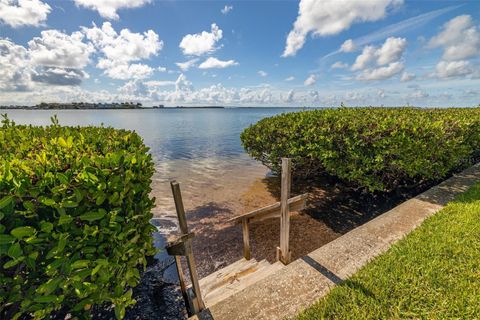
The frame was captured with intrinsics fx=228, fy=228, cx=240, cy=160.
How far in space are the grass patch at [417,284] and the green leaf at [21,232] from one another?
3173mm

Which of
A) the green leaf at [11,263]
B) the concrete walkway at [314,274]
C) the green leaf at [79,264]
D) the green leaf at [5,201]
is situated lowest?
the concrete walkway at [314,274]

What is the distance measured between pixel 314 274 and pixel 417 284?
144 centimetres

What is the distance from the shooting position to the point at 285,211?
4.45m

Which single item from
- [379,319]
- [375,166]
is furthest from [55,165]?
[375,166]

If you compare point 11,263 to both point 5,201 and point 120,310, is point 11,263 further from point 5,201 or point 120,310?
point 120,310

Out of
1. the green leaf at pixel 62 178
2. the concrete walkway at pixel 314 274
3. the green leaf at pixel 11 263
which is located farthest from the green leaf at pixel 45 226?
the concrete walkway at pixel 314 274

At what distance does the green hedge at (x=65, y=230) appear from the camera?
2283 mm

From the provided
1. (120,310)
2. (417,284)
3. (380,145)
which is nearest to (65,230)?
(120,310)

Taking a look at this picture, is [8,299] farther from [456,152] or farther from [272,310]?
[456,152]

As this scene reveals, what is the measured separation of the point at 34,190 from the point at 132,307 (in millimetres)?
2975

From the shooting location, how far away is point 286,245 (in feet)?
15.1

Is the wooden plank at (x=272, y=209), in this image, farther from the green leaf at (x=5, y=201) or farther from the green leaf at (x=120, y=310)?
the green leaf at (x=5, y=201)

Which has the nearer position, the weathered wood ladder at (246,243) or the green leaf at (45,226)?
the green leaf at (45,226)

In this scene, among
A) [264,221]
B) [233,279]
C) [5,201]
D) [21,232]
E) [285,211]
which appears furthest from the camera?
[264,221]
